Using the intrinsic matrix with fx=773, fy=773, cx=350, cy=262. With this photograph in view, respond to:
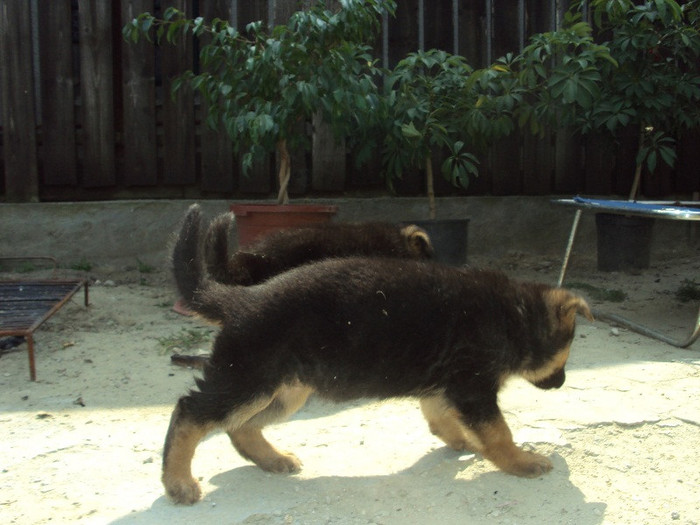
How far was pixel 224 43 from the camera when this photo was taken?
5484 mm

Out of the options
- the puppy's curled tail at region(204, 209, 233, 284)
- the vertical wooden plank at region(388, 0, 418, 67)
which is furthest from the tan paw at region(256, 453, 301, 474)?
the vertical wooden plank at region(388, 0, 418, 67)

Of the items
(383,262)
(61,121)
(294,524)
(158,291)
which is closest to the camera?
(294,524)

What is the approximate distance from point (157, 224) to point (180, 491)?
4.36 m

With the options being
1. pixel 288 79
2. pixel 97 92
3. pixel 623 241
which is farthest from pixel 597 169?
pixel 97 92

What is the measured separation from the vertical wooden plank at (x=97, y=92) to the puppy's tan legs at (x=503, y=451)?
4902 mm

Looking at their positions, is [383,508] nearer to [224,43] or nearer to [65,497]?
[65,497]

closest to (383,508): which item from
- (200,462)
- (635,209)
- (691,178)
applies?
(200,462)

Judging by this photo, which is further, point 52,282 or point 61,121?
point 61,121

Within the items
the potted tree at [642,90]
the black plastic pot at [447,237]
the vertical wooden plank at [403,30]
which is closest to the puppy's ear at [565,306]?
the black plastic pot at [447,237]

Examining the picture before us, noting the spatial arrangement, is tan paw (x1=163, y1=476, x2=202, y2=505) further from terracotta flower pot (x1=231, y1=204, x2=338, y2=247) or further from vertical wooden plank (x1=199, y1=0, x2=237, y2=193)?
vertical wooden plank (x1=199, y1=0, x2=237, y2=193)

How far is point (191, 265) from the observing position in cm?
302

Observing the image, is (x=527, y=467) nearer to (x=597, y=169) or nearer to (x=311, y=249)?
(x=311, y=249)

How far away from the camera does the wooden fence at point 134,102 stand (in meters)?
6.61

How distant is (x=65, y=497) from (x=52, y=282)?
2.87 metres
